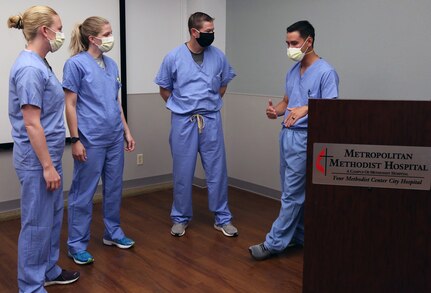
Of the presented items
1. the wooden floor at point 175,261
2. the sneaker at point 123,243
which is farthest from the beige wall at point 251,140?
the sneaker at point 123,243

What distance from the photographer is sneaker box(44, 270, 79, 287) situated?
7.54 ft

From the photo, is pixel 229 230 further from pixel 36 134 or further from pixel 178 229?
pixel 36 134

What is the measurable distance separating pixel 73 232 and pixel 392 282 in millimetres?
1665

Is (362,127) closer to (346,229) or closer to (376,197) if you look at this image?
(376,197)

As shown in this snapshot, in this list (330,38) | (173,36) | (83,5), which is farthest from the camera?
(173,36)

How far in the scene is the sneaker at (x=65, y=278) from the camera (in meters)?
2.30

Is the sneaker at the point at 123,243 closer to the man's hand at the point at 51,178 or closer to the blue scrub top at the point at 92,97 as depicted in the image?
the blue scrub top at the point at 92,97

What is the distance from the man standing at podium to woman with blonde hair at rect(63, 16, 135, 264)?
895 millimetres

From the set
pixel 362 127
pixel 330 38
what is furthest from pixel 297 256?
pixel 330 38

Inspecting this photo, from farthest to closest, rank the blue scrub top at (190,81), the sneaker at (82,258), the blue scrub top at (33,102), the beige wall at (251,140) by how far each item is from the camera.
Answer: the beige wall at (251,140) → the blue scrub top at (190,81) → the sneaker at (82,258) → the blue scrub top at (33,102)

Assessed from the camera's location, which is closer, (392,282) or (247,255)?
(392,282)

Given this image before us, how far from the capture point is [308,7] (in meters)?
3.36

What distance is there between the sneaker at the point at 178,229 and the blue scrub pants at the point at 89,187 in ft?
1.58

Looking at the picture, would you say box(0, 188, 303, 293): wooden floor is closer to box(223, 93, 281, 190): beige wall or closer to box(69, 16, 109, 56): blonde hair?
box(223, 93, 281, 190): beige wall
